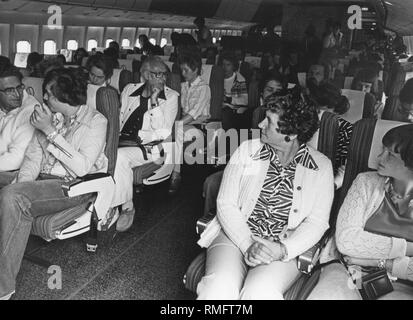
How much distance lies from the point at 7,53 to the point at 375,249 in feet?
28.6

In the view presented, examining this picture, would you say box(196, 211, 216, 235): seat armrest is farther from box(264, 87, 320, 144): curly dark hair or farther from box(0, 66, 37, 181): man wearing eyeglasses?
box(0, 66, 37, 181): man wearing eyeglasses

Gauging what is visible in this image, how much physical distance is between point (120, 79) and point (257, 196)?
9.59ft

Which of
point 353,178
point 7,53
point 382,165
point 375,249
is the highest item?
point 382,165

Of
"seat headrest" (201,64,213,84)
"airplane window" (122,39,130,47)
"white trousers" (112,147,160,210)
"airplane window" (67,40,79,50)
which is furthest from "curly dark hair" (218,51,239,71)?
"airplane window" (122,39,130,47)

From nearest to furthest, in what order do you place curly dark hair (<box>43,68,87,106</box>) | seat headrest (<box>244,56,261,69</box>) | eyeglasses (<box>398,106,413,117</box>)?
curly dark hair (<box>43,68,87,106</box>) < eyeglasses (<box>398,106,413,117</box>) < seat headrest (<box>244,56,261,69</box>)

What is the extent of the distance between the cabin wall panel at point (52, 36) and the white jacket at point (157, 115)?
22.8ft

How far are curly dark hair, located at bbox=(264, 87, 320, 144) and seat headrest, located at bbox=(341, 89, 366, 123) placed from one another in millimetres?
1473

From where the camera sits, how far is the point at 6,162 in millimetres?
3084

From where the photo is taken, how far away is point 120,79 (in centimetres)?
491

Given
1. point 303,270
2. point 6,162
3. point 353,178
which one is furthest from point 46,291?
point 353,178

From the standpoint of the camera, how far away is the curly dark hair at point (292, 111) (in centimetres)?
237

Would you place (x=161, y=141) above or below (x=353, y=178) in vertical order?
below

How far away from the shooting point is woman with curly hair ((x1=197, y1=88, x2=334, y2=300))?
2.27 m
